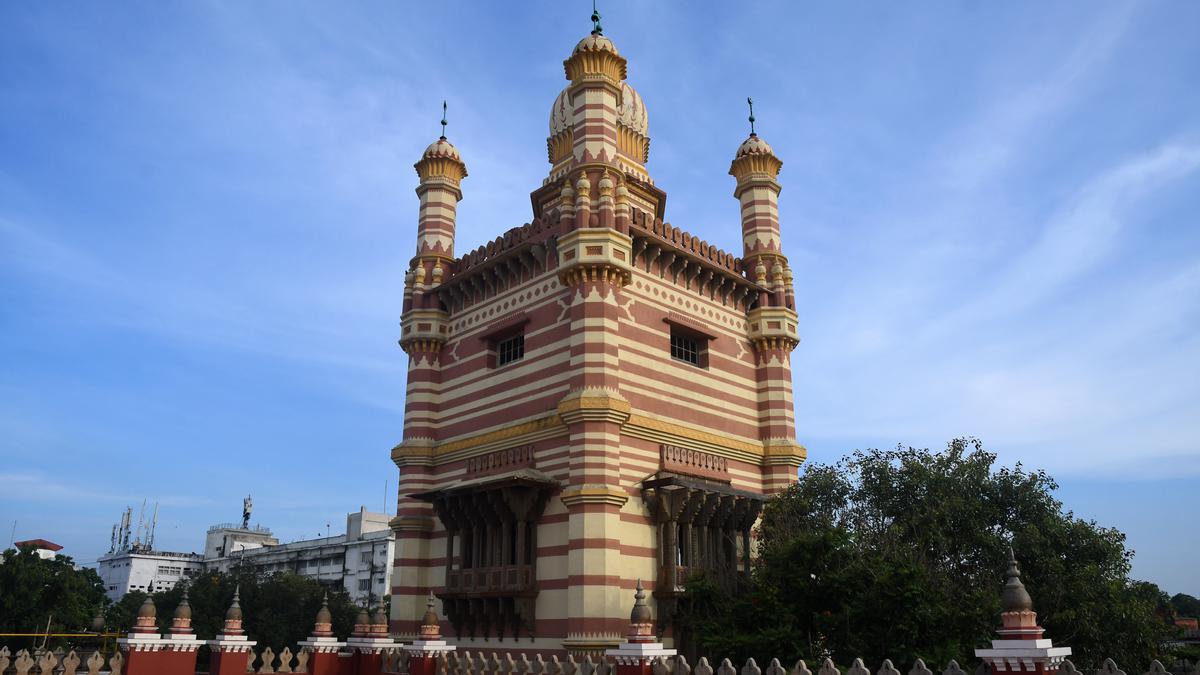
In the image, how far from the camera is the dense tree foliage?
19.3 metres

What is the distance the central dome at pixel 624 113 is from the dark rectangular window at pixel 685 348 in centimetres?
902

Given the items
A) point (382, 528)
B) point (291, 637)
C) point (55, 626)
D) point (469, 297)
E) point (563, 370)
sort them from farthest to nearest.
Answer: point (382, 528) < point (291, 637) < point (55, 626) < point (469, 297) < point (563, 370)

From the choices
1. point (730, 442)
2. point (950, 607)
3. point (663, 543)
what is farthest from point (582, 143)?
point (950, 607)

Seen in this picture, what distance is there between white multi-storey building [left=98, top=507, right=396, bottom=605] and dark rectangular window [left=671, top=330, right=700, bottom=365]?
49.9m

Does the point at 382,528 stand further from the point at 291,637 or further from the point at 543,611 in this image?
the point at 543,611

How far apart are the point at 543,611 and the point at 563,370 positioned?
260 inches

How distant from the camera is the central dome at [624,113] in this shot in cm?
3219

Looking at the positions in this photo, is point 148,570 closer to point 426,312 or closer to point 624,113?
point 426,312

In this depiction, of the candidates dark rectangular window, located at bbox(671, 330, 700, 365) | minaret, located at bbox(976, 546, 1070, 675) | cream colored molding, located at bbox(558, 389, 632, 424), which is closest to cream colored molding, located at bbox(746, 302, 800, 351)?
dark rectangular window, located at bbox(671, 330, 700, 365)

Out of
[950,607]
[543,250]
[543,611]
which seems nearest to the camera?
[950,607]

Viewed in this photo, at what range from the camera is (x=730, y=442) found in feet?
89.9

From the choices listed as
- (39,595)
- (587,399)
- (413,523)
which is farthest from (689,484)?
(39,595)

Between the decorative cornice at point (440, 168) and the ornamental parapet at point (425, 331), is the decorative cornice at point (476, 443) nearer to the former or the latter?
the ornamental parapet at point (425, 331)

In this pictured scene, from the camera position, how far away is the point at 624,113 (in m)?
32.1
